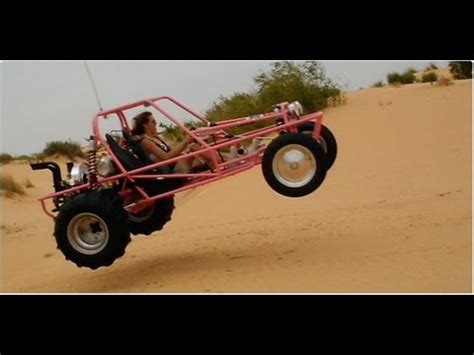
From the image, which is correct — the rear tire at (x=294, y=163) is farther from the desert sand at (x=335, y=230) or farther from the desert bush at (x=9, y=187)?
the desert bush at (x=9, y=187)

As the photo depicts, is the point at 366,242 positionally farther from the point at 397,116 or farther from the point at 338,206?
the point at 397,116

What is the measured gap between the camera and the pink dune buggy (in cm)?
797

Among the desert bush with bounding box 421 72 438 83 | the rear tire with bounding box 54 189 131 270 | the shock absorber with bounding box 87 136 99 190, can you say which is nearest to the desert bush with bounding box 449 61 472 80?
the desert bush with bounding box 421 72 438 83

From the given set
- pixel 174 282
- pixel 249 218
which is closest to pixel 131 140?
pixel 174 282

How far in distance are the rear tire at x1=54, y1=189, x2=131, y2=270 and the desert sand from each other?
0.55 meters

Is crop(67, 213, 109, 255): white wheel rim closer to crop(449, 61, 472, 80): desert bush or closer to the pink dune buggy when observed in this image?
the pink dune buggy

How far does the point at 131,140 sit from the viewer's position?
28.5ft

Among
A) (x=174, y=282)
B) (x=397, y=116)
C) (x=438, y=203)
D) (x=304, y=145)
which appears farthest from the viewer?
(x=397, y=116)

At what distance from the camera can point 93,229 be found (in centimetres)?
834

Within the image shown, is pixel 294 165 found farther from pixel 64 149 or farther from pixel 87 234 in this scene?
pixel 64 149

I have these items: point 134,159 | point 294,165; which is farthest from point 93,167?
point 294,165

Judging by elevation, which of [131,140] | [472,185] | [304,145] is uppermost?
[131,140]

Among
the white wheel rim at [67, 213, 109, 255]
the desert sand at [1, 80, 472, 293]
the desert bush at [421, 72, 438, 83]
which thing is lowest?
the desert sand at [1, 80, 472, 293]

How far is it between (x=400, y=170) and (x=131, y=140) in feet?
23.3
